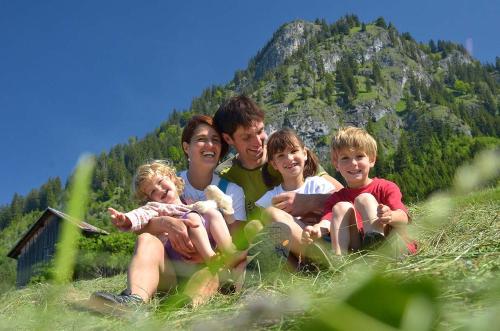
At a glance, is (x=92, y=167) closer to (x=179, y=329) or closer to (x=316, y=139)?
(x=179, y=329)

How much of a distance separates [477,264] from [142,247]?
1.41m

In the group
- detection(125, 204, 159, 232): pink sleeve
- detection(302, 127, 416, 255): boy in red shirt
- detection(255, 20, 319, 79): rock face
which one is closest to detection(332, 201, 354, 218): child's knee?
detection(302, 127, 416, 255): boy in red shirt

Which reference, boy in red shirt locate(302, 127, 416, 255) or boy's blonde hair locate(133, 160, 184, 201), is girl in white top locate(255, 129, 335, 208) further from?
boy's blonde hair locate(133, 160, 184, 201)

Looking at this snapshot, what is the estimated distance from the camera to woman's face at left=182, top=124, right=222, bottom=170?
9.82 ft

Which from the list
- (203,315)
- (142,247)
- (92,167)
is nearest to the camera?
(92,167)

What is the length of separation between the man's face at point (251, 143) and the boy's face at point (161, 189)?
50 centimetres

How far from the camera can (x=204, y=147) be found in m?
2.99

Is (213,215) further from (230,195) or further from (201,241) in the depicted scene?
(230,195)

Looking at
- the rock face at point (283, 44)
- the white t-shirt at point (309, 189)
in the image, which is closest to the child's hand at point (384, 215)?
the white t-shirt at point (309, 189)

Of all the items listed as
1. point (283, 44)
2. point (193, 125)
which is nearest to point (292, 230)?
point (193, 125)

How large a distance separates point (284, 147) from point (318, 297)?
2.18 meters

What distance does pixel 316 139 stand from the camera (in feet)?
325

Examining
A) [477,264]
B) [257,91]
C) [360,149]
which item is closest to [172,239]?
[360,149]

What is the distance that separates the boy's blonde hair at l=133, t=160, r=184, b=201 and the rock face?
397 ft
